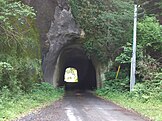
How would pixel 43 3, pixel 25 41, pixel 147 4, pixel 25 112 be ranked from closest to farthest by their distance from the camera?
1. pixel 25 112
2. pixel 25 41
3. pixel 43 3
4. pixel 147 4

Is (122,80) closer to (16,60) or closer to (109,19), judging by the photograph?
(109,19)

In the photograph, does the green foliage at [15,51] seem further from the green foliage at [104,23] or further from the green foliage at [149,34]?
the green foliage at [149,34]

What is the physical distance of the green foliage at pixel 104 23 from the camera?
1967 cm

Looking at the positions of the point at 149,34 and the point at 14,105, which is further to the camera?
the point at 149,34

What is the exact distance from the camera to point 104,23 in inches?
827

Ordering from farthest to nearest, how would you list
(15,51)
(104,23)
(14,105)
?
(104,23), (15,51), (14,105)

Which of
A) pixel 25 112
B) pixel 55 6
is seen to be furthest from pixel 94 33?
pixel 25 112

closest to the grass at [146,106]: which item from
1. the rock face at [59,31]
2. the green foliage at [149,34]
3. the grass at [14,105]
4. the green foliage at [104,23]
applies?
the green foliage at [149,34]

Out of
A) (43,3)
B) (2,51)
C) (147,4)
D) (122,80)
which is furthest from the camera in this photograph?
(147,4)

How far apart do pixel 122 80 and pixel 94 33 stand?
4.79 meters

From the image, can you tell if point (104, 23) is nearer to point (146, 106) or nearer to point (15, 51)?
point (15, 51)

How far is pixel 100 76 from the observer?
77.4ft

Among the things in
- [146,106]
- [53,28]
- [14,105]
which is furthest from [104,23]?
[14,105]

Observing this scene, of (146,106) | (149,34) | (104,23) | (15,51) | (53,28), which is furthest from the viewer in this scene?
(53,28)
